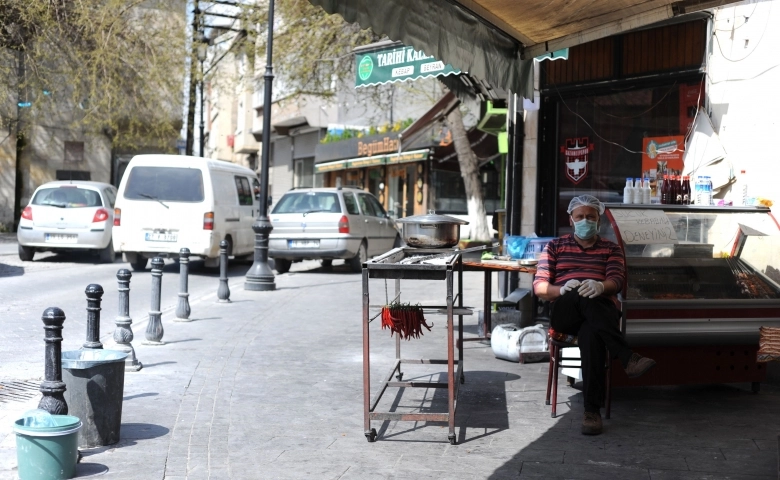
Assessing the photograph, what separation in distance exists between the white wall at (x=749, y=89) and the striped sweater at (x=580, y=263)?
98.9 inches

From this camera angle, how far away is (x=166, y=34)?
29.7 meters

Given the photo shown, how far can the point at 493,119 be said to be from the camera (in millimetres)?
14781

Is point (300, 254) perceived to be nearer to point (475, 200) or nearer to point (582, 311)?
point (475, 200)

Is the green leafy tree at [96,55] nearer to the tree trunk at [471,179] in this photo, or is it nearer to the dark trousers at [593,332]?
the tree trunk at [471,179]

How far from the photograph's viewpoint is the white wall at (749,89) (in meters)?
8.77

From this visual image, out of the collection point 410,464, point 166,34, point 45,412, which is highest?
point 166,34

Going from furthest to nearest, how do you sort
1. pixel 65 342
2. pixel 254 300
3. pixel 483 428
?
1. pixel 254 300
2. pixel 65 342
3. pixel 483 428

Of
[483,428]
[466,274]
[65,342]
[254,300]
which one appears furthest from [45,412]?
[466,274]

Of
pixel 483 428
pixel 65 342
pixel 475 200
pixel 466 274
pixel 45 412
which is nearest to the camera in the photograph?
pixel 45 412

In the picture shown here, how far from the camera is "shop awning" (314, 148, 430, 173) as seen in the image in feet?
100

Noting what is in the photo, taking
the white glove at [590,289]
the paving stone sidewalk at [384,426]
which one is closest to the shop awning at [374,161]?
the paving stone sidewalk at [384,426]

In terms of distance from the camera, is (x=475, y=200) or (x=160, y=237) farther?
(x=475, y=200)

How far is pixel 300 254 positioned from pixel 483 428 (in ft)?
40.9

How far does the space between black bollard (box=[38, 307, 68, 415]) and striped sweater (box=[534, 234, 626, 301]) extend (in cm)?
326
